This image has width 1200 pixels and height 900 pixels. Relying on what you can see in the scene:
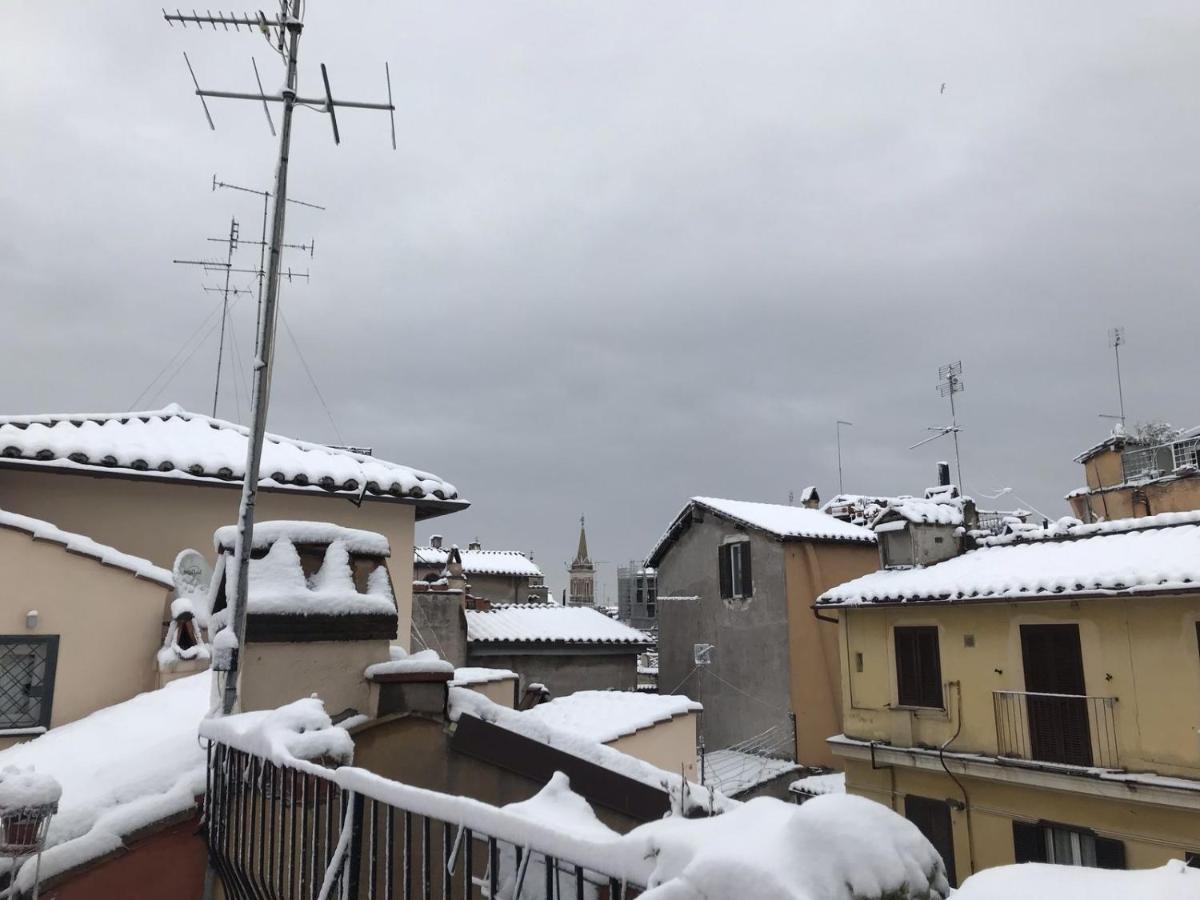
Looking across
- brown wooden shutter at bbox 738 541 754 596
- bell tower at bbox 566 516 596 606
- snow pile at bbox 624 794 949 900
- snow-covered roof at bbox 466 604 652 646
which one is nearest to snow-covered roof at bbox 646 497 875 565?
brown wooden shutter at bbox 738 541 754 596

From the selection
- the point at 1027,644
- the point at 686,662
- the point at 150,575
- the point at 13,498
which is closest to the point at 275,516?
the point at 150,575

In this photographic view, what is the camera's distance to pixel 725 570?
2491cm

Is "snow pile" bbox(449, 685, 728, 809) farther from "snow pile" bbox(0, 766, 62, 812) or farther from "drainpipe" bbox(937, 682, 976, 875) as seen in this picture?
"drainpipe" bbox(937, 682, 976, 875)

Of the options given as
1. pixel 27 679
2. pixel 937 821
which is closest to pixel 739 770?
pixel 937 821

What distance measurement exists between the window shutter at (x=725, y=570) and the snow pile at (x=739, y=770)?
470 centimetres

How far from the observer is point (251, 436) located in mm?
5465

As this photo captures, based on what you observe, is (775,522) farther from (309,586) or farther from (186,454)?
(309,586)

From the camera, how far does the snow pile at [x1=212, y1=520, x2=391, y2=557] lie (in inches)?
217

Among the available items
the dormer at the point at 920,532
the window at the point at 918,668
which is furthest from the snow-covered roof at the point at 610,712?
the dormer at the point at 920,532

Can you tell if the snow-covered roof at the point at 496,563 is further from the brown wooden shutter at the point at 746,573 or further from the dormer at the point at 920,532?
the dormer at the point at 920,532

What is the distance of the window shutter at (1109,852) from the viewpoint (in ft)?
41.5

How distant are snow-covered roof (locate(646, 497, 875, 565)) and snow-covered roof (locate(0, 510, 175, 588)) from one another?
57.7 feet

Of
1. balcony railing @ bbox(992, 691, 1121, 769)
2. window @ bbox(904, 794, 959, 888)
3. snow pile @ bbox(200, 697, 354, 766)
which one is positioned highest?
snow pile @ bbox(200, 697, 354, 766)

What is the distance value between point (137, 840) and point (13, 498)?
21.2 ft
